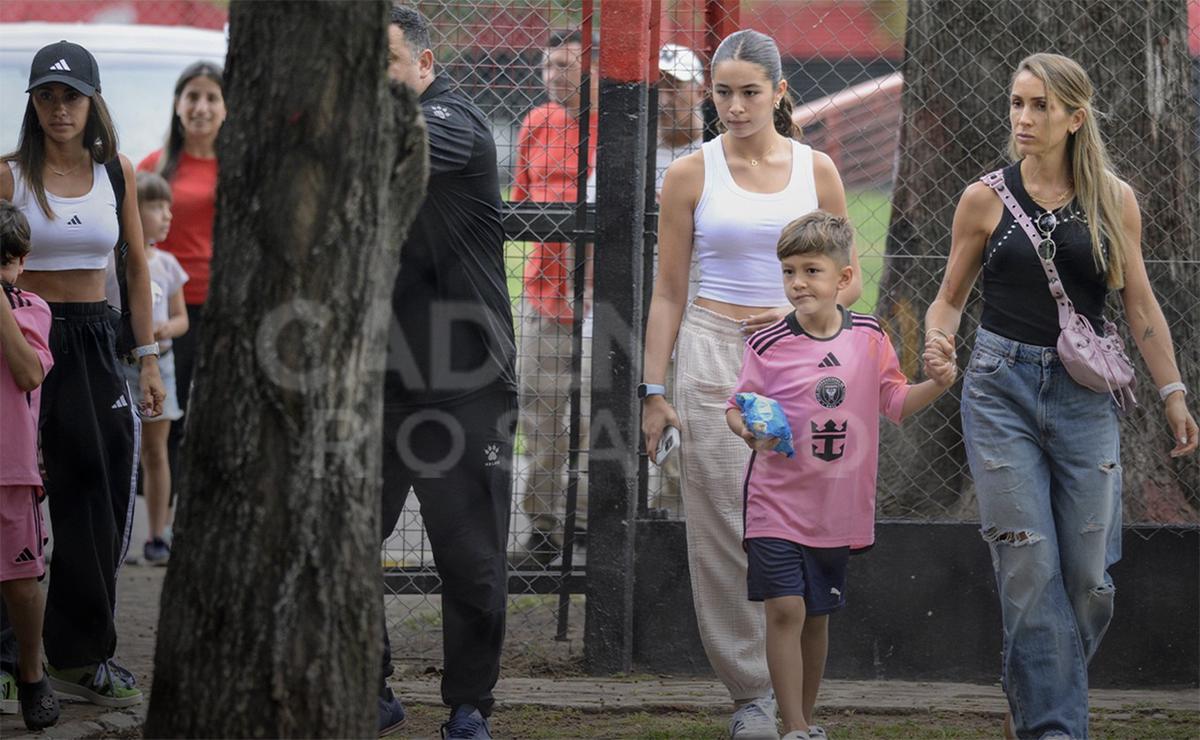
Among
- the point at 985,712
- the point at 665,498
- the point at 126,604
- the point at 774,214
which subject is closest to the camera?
the point at 774,214

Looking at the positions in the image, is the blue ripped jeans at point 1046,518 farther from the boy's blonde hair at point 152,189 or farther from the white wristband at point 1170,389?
the boy's blonde hair at point 152,189

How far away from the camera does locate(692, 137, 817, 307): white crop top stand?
4668 mm

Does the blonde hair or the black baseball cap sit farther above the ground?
the black baseball cap

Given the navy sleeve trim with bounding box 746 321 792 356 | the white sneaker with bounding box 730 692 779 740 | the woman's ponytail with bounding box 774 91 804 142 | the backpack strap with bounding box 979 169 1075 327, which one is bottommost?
the white sneaker with bounding box 730 692 779 740

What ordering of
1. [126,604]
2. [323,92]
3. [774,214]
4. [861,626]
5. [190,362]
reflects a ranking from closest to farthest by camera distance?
[323,92], [774,214], [861,626], [126,604], [190,362]

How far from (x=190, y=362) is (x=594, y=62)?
10.2 ft

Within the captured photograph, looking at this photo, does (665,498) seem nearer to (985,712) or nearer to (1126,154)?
(985,712)

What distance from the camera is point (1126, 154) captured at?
19.1ft

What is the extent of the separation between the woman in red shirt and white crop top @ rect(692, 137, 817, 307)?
404 centimetres

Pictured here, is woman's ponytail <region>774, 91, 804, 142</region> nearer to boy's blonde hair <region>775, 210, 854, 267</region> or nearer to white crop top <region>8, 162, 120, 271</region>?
boy's blonde hair <region>775, 210, 854, 267</region>

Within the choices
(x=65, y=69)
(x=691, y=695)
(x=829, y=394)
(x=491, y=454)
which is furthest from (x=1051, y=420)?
(x=65, y=69)

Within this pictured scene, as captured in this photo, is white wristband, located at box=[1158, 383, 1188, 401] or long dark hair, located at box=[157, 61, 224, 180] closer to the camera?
white wristband, located at box=[1158, 383, 1188, 401]

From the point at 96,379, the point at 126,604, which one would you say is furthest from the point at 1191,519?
the point at 126,604

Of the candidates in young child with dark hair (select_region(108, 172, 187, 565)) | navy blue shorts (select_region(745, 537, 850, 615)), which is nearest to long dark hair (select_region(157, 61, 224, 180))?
young child with dark hair (select_region(108, 172, 187, 565))
